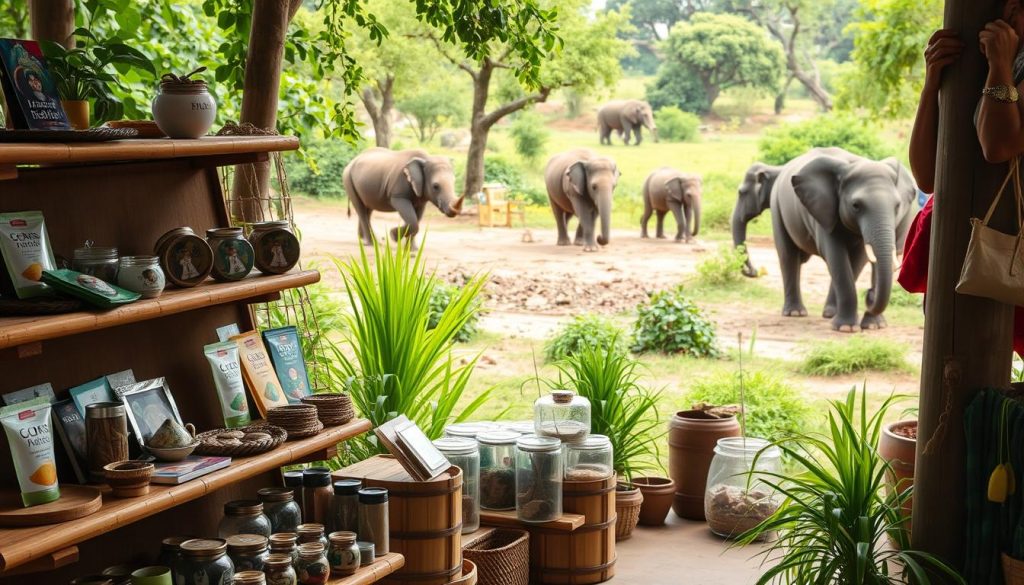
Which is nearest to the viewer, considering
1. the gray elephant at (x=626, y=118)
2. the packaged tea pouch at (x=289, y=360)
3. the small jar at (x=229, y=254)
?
the small jar at (x=229, y=254)

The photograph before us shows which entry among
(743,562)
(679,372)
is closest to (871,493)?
(743,562)

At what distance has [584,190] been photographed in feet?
51.6

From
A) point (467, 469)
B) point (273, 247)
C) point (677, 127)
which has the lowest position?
point (467, 469)

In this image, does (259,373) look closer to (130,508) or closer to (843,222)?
(130,508)

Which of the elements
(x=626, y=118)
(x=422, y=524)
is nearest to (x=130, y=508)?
(x=422, y=524)

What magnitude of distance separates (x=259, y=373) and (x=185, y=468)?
21.2 inches

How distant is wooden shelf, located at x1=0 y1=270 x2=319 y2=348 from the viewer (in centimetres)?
242

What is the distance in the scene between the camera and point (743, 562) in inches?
174

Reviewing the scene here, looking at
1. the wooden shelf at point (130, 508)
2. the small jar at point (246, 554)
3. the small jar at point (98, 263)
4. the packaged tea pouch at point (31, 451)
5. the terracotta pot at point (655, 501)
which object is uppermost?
the small jar at point (98, 263)

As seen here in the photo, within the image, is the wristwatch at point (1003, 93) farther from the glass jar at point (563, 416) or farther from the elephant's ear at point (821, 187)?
the elephant's ear at point (821, 187)

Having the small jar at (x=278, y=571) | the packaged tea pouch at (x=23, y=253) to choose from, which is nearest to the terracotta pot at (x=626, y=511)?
the small jar at (x=278, y=571)

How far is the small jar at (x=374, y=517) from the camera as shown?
3.27 meters

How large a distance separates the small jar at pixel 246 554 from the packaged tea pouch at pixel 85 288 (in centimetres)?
69

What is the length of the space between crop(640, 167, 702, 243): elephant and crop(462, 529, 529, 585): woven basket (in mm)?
12094
